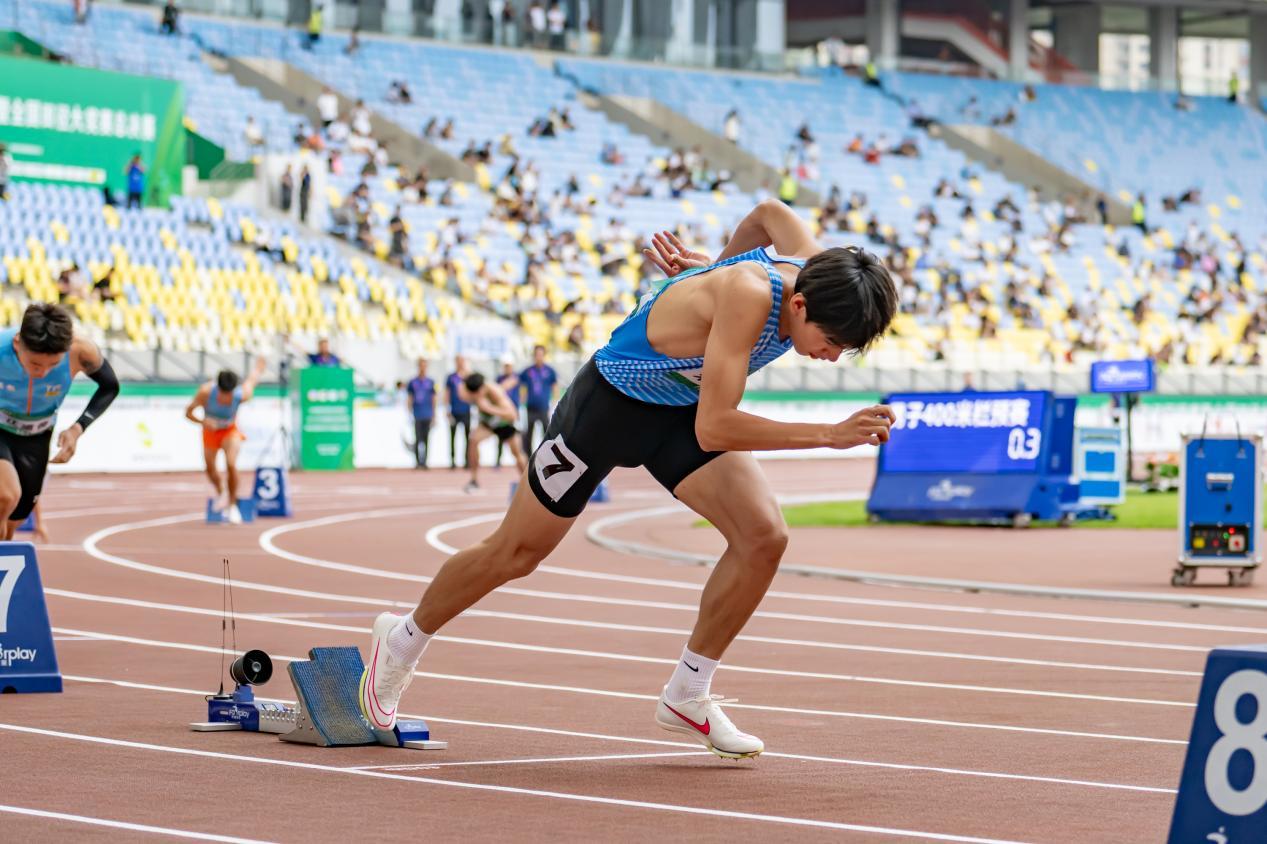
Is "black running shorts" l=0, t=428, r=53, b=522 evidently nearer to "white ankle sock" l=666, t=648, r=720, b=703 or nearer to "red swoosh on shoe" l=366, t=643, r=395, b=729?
"red swoosh on shoe" l=366, t=643, r=395, b=729

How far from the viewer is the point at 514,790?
6660 millimetres

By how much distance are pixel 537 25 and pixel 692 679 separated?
176 ft

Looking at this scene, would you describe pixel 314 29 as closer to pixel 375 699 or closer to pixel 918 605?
pixel 918 605

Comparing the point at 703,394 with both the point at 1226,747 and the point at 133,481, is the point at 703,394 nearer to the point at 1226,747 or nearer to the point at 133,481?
the point at 1226,747

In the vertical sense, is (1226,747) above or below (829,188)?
below

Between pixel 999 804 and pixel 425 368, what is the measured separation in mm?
29203

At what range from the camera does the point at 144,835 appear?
19.0 feet

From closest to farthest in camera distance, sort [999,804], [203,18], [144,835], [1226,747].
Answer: [1226,747]
[144,835]
[999,804]
[203,18]

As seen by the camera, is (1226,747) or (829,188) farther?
(829,188)

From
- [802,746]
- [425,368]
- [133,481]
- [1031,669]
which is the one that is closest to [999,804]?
[802,746]

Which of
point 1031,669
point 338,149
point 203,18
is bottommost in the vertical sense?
point 1031,669

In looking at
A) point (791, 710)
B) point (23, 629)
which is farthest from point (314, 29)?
point (791, 710)

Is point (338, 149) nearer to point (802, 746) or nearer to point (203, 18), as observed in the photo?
point (203, 18)

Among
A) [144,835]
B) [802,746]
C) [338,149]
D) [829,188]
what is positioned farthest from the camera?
[829,188]
